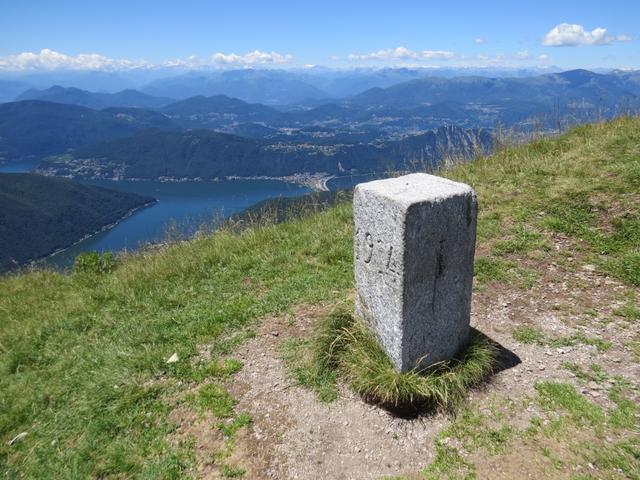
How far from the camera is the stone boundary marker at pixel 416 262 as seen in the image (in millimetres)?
3498

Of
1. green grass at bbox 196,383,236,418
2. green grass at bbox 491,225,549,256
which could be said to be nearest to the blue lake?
green grass at bbox 491,225,549,256

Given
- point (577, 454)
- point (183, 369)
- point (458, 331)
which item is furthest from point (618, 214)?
point (183, 369)

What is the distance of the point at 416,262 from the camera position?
3.57 m

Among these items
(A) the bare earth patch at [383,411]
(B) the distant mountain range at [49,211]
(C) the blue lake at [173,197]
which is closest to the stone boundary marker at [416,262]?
(A) the bare earth patch at [383,411]

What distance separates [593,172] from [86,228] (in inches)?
3507

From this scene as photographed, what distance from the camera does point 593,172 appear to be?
26.6 ft

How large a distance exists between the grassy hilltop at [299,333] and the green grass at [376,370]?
0.70 ft

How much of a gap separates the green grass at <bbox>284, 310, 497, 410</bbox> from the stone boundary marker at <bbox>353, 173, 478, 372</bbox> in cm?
13

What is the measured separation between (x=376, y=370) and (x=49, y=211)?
313 feet

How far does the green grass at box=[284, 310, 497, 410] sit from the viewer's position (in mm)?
Result: 3719

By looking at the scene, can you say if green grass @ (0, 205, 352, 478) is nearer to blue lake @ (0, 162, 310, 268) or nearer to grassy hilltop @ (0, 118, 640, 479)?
grassy hilltop @ (0, 118, 640, 479)

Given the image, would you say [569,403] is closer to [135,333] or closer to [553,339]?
[553,339]

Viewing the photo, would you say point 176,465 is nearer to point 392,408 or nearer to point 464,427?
point 392,408

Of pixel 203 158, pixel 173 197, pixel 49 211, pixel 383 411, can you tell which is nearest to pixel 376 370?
pixel 383 411
